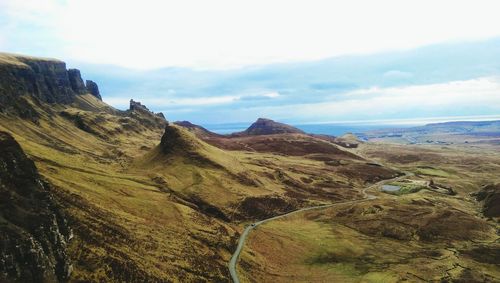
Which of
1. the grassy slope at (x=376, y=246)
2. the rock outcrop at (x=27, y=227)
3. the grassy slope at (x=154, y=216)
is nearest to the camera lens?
the rock outcrop at (x=27, y=227)

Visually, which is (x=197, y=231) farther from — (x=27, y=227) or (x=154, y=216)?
(x=27, y=227)

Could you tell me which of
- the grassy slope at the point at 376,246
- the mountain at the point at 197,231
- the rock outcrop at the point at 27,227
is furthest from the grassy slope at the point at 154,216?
the grassy slope at the point at 376,246

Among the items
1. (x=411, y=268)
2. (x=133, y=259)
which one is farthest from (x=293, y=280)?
(x=133, y=259)

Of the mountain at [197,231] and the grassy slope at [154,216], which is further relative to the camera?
the grassy slope at [154,216]

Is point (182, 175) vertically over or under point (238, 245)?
over

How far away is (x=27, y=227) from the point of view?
237 feet

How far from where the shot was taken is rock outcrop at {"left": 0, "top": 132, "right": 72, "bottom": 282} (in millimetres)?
64500

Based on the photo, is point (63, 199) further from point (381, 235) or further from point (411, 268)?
point (381, 235)

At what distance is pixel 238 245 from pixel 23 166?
221 ft

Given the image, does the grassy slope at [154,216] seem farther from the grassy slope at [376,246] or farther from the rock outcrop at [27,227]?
the grassy slope at [376,246]

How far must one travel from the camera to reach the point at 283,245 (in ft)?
455

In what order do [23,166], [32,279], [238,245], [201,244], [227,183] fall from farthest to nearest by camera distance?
[227,183] < [238,245] < [201,244] < [23,166] < [32,279]

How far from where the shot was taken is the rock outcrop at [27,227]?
64.5 m

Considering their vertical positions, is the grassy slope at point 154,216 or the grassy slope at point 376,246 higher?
the grassy slope at point 154,216
